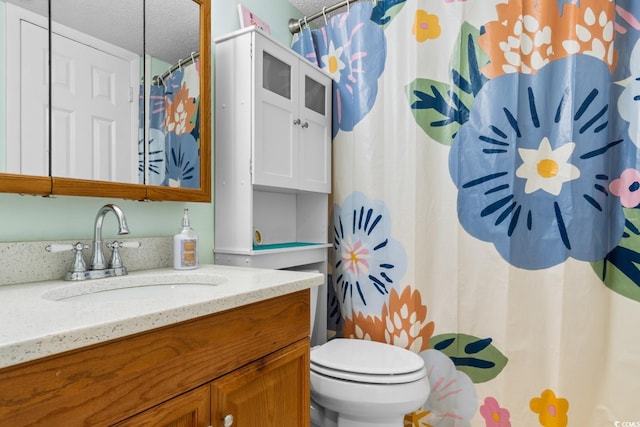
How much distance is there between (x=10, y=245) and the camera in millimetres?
854

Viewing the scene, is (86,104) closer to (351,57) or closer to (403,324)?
(351,57)

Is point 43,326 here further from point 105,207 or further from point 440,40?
point 440,40

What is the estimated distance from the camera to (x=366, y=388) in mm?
1211

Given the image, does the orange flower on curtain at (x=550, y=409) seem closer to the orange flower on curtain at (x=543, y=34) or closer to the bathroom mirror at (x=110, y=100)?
the orange flower on curtain at (x=543, y=34)

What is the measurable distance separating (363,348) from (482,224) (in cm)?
70

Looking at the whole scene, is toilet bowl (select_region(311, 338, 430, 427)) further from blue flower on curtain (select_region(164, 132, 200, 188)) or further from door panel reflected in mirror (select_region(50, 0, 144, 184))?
door panel reflected in mirror (select_region(50, 0, 144, 184))

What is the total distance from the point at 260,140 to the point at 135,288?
656 millimetres

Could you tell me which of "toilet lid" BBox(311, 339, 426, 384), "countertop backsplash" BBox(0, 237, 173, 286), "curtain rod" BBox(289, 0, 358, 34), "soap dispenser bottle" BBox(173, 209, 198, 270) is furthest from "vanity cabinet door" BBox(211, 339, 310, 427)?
"curtain rod" BBox(289, 0, 358, 34)

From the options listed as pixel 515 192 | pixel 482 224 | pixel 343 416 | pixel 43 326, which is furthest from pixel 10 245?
pixel 515 192

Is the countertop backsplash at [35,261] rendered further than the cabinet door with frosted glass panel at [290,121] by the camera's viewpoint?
No

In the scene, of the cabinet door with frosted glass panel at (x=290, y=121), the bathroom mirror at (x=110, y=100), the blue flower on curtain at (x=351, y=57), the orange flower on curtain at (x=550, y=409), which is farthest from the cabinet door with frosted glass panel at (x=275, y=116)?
the orange flower on curtain at (x=550, y=409)

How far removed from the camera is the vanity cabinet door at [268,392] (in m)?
0.76

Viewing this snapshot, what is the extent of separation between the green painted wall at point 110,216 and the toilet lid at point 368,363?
0.59 m

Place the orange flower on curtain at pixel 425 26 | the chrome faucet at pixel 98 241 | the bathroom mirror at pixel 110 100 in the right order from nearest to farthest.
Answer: the bathroom mirror at pixel 110 100 → the chrome faucet at pixel 98 241 → the orange flower on curtain at pixel 425 26
